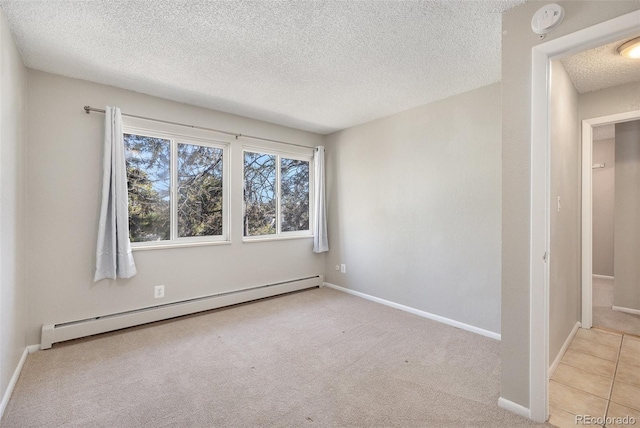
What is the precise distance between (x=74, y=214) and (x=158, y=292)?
3.48 feet

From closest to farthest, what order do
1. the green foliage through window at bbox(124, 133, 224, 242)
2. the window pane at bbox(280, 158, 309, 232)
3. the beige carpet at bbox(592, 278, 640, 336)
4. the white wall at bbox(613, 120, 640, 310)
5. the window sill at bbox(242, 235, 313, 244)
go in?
the beige carpet at bbox(592, 278, 640, 336) < the green foliage through window at bbox(124, 133, 224, 242) < the white wall at bbox(613, 120, 640, 310) < the window sill at bbox(242, 235, 313, 244) < the window pane at bbox(280, 158, 309, 232)

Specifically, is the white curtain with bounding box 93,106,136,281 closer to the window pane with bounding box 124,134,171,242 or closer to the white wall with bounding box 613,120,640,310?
the window pane with bounding box 124,134,171,242

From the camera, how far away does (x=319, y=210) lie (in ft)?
14.2

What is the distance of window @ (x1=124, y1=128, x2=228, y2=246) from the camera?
3018mm

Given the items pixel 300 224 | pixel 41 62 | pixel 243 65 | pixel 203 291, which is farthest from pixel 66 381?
pixel 300 224

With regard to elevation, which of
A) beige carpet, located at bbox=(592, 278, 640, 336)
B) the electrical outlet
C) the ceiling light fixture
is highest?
the ceiling light fixture

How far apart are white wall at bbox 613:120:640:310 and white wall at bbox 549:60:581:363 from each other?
99 cm

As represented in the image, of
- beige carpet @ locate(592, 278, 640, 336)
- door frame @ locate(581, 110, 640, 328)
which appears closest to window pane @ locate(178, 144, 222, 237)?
door frame @ locate(581, 110, 640, 328)

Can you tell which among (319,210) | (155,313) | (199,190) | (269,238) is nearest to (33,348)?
(155,313)

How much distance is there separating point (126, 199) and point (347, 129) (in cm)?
285

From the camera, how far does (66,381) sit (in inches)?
78.6

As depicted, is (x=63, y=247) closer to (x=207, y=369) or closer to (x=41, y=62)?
(x=41, y=62)

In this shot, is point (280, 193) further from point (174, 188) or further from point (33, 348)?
point (33, 348)

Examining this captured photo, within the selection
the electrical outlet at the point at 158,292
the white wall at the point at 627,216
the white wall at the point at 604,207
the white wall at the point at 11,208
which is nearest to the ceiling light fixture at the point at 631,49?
the white wall at the point at 627,216
